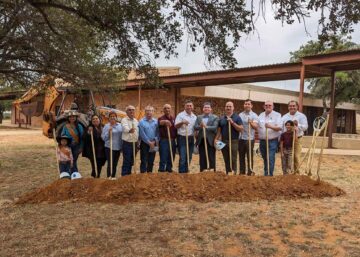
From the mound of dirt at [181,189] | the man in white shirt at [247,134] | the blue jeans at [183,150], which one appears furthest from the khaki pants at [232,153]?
the mound of dirt at [181,189]

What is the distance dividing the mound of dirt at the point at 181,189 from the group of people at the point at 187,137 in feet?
2.53

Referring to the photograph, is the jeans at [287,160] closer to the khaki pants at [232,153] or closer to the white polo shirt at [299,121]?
the white polo shirt at [299,121]

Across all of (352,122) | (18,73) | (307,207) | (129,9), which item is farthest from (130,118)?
(352,122)

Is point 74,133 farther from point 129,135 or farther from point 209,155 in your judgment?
point 209,155

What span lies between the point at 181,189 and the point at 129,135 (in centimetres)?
162

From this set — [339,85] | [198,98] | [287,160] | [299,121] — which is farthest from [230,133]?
[339,85]

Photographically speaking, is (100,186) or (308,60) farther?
(308,60)

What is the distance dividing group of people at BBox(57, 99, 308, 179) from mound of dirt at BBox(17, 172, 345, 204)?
30.3 inches

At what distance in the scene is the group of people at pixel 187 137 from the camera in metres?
7.33

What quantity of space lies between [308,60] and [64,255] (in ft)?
41.5

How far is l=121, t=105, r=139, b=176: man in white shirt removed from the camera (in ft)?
24.0

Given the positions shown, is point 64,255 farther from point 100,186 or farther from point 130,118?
point 130,118

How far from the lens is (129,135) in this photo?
7.39 m

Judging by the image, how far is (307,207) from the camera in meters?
5.81
